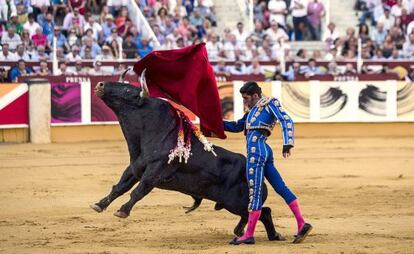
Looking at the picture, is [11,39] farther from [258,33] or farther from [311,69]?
[311,69]

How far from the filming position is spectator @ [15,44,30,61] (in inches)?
768

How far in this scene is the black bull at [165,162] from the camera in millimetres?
9102

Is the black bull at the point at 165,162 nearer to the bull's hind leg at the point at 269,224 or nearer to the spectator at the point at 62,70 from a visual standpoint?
the bull's hind leg at the point at 269,224

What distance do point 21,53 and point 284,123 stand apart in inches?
452

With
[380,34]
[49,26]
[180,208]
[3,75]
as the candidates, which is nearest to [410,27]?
[380,34]

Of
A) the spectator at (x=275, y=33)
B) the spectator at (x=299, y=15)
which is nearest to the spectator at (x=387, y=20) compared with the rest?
the spectator at (x=299, y=15)

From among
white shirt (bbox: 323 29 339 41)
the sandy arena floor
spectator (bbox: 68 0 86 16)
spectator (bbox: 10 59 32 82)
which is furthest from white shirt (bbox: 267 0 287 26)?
spectator (bbox: 10 59 32 82)

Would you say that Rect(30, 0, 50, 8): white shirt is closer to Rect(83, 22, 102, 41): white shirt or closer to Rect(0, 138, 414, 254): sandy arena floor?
Rect(83, 22, 102, 41): white shirt

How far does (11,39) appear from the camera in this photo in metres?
19.9

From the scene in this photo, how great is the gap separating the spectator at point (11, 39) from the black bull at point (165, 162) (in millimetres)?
10715

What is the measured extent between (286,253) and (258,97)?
132cm

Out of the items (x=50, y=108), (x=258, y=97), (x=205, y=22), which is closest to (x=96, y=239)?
(x=258, y=97)

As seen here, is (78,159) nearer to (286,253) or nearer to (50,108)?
(50,108)

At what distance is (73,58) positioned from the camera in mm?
20391
